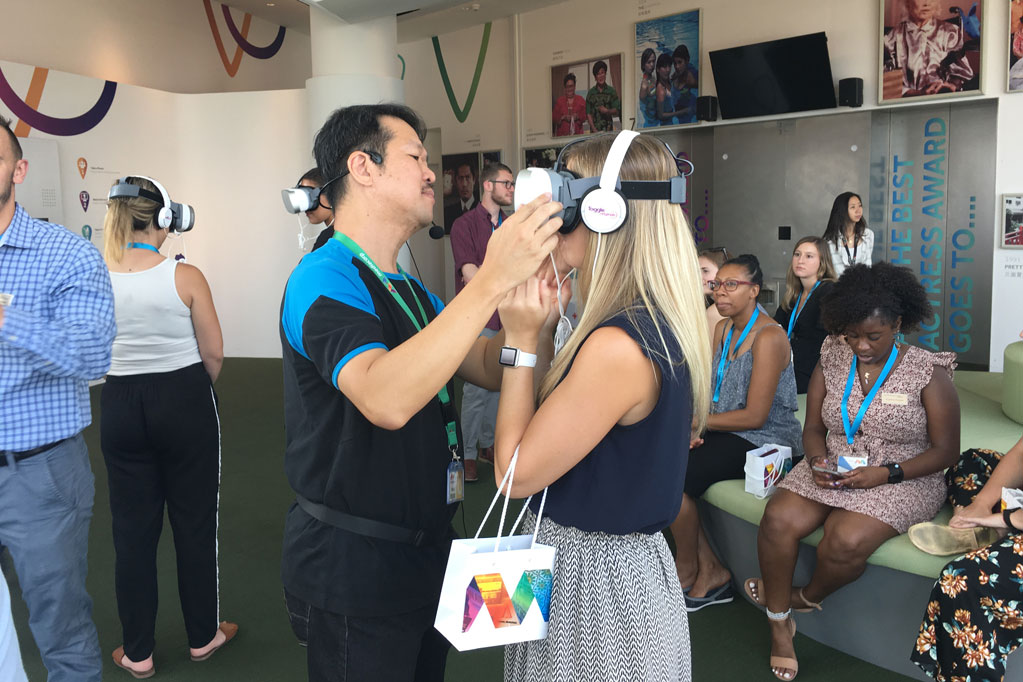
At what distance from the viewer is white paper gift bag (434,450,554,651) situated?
1.31 m

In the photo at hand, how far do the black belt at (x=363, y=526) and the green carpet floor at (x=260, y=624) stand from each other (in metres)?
0.46

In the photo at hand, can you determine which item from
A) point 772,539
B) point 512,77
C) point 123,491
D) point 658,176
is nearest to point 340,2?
point 512,77

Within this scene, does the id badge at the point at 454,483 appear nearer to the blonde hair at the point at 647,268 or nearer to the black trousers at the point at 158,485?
the blonde hair at the point at 647,268

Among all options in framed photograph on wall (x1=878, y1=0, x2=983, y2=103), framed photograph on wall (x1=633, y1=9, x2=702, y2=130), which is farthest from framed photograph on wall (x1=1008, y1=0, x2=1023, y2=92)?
framed photograph on wall (x1=633, y1=9, x2=702, y2=130)

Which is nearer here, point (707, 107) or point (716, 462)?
point (716, 462)

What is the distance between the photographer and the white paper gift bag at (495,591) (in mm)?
1314

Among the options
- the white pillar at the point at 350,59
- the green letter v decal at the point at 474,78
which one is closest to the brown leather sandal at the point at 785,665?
the white pillar at the point at 350,59

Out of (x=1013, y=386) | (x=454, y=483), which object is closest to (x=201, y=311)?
(x=454, y=483)

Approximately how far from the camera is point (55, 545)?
208 centimetres

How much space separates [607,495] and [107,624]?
2.75m

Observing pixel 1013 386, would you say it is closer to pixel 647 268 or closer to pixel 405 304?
pixel 647 268

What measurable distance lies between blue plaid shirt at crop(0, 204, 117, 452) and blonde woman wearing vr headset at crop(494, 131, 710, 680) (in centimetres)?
119

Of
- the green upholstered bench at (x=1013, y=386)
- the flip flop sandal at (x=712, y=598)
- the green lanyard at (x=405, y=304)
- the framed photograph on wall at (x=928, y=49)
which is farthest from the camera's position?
the framed photograph on wall at (x=928, y=49)

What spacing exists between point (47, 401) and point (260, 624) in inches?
62.4
